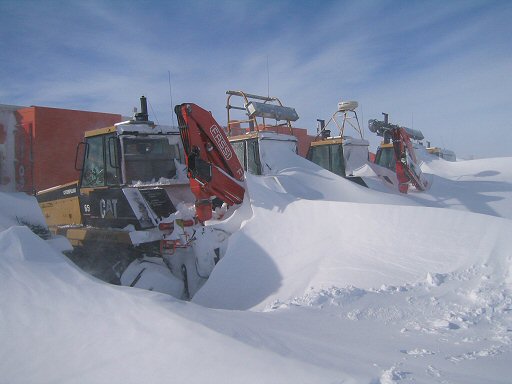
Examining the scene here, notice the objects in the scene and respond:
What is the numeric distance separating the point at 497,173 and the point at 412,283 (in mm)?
9224

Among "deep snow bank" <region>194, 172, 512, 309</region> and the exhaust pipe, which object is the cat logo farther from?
"deep snow bank" <region>194, 172, 512, 309</region>

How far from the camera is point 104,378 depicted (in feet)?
6.47

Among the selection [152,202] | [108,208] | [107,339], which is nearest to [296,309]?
[107,339]

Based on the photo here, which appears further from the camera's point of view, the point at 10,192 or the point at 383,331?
the point at 10,192

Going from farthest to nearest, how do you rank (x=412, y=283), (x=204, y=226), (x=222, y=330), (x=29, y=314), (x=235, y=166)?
(x=235, y=166)
(x=204, y=226)
(x=412, y=283)
(x=29, y=314)
(x=222, y=330)

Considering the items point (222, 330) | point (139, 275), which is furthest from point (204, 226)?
point (222, 330)

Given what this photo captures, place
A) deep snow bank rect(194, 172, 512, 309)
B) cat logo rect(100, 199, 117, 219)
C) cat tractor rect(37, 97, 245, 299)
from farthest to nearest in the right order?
cat logo rect(100, 199, 117, 219)
cat tractor rect(37, 97, 245, 299)
deep snow bank rect(194, 172, 512, 309)

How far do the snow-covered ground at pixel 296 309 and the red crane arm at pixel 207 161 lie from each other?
808mm

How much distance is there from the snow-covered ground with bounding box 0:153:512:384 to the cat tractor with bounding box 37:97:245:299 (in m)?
0.84

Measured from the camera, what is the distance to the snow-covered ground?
2.03 m

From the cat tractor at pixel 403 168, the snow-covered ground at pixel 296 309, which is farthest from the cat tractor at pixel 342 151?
the snow-covered ground at pixel 296 309

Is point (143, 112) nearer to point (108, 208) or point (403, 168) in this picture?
point (108, 208)

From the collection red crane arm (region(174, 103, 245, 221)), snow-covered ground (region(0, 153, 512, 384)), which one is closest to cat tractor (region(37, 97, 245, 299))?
red crane arm (region(174, 103, 245, 221))

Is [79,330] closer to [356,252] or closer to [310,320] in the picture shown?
[310,320]
